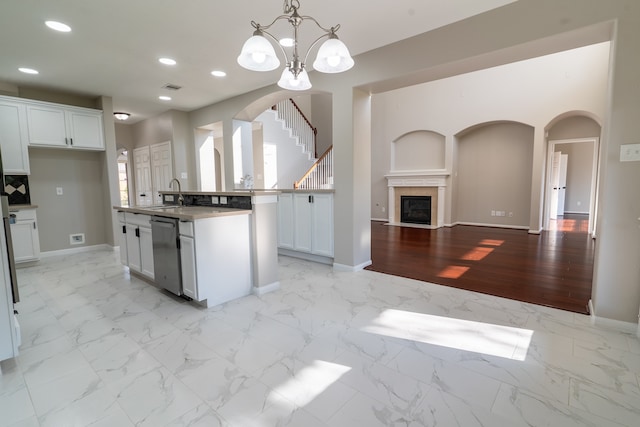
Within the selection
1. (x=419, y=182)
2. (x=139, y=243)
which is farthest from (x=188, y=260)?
(x=419, y=182)

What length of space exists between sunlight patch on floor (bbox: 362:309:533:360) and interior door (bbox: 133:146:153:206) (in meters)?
6.55

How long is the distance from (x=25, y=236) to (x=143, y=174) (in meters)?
3.09

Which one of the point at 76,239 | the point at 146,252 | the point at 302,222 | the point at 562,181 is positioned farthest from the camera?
the point at 562,181

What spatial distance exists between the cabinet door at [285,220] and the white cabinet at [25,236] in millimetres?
3583

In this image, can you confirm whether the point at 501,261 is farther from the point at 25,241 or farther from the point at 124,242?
the point at 25,241

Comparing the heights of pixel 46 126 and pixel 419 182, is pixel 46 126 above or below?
above

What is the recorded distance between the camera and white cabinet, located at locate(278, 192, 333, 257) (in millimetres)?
4172

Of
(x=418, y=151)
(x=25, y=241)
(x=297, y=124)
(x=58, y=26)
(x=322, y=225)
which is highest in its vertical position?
(x=297, y=124)

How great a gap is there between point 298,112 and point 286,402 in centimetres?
792

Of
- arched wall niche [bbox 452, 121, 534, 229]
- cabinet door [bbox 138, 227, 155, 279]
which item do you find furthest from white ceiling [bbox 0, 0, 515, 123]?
arched wall niche [bbox 452, 121, 534, 229]

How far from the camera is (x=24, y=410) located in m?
1.60

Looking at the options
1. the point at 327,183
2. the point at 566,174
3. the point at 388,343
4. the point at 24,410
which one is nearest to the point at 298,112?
the point at 327,183

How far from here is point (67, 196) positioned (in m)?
5.21

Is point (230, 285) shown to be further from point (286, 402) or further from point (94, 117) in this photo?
point (94, 117)
